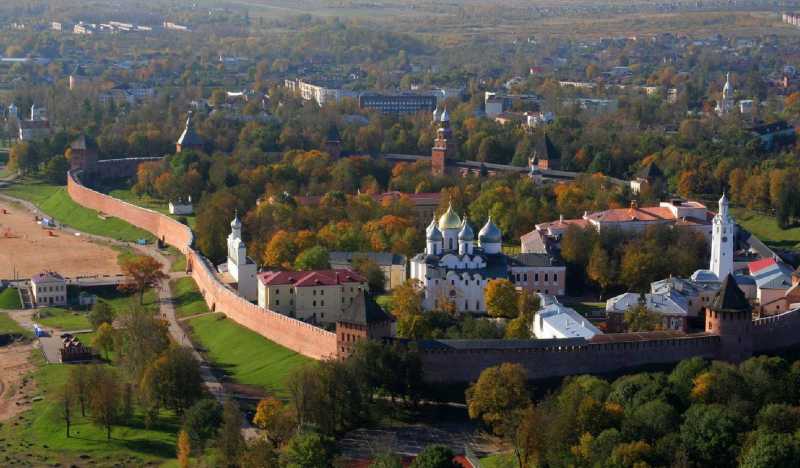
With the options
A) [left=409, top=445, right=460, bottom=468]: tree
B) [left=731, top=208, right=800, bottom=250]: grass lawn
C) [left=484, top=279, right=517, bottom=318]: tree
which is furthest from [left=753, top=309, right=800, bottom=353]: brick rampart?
[left=731, top=208, right=800, bottom=250]: grass lawn

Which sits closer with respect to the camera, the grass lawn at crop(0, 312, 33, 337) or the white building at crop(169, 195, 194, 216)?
the grass lawn at crop(0, 312, 33, 337)

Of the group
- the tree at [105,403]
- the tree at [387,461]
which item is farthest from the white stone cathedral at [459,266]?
the tree at [387,461]

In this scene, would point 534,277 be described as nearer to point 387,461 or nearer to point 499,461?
point 499,461

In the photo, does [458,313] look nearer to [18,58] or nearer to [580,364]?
[580,364]

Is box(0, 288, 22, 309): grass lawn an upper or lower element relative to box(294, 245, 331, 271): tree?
lower

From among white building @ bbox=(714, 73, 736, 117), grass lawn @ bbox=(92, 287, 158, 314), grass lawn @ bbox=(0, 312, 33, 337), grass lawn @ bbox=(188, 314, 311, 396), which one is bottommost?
white building @ bbox=(714, 73, 736, 117)

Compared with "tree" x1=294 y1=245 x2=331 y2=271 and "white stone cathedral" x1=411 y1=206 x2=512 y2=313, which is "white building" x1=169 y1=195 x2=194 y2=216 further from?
"white stone cathedral" x1=411 y1=206 x2=512 y2=313

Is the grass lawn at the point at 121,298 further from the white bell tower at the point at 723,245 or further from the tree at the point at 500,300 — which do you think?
the white bell tower at the point at 723,245
